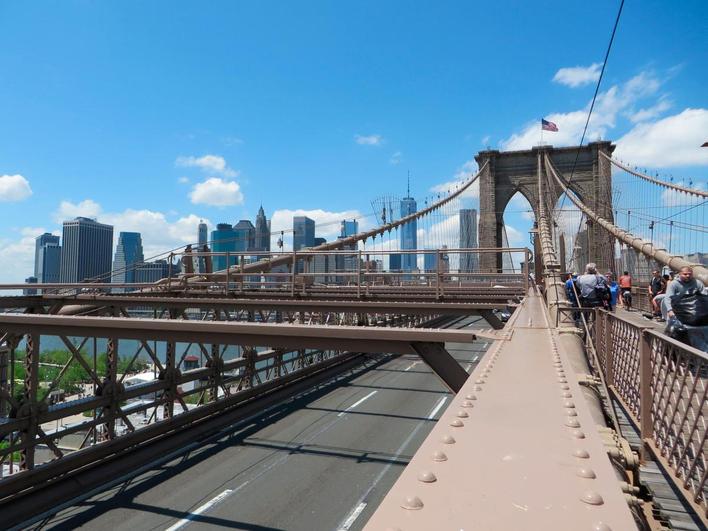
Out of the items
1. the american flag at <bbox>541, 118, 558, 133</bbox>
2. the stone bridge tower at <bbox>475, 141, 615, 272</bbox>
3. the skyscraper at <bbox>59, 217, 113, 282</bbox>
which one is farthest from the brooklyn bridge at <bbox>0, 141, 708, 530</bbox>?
the skyscraper at <bbox>59, 217, 113, 282</bbox>

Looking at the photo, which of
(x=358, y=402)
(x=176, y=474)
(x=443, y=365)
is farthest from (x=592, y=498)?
(x=358, y=402)

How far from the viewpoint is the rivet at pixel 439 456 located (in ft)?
4.46

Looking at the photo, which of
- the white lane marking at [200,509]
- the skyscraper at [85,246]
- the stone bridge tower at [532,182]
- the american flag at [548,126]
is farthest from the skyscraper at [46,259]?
the white lane marking at [200,509]

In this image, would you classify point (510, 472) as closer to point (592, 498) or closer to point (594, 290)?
point (592, 498)

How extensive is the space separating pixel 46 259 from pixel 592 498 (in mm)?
149976

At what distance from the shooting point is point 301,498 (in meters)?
7.25

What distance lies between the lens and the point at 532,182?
50.5 meters

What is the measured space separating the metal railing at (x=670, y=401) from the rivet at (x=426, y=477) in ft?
9.04

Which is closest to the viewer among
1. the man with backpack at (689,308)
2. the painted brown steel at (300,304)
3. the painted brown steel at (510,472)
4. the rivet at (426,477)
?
the painted brown steel at (510,472)

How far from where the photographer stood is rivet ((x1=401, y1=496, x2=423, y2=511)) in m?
1.08

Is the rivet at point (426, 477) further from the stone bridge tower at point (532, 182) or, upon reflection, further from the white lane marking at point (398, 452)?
the stone bridge tower at point (532, 182)

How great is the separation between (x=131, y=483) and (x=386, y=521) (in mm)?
8421

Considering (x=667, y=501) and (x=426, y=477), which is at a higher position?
(x=426, y=477)

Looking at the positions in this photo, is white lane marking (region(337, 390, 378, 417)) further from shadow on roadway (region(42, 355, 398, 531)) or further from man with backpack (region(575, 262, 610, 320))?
man with backpack (region(575, 262, 610, 320))
